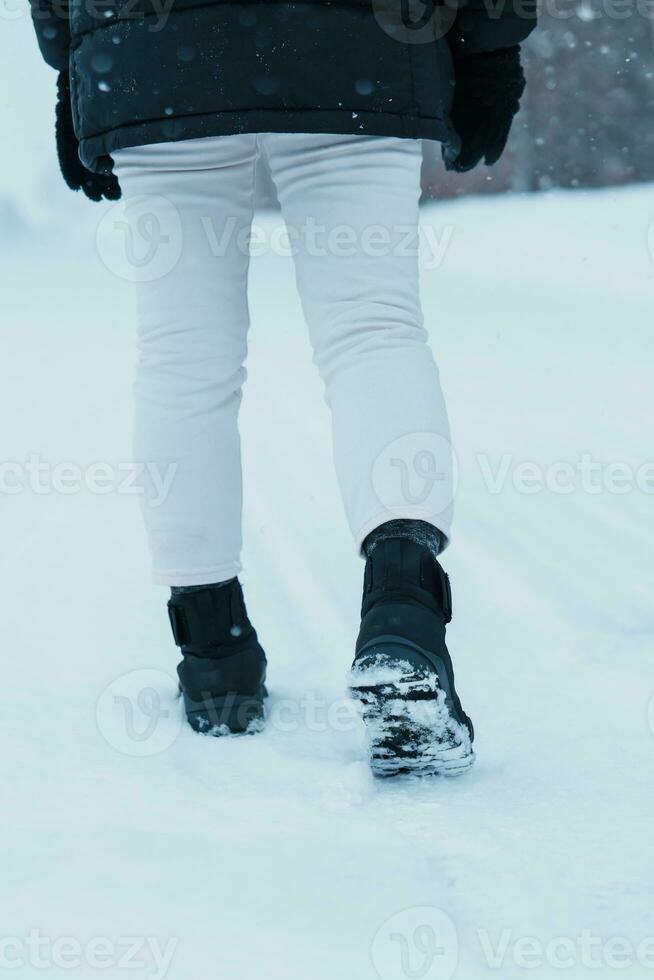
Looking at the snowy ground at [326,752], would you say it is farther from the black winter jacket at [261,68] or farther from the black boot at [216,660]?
the black winter jacket at [261,68]

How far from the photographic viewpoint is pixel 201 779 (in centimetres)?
111

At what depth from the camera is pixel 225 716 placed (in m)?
1.26

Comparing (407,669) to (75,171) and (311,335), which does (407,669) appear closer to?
(311,335)

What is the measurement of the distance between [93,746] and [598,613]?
80 cm

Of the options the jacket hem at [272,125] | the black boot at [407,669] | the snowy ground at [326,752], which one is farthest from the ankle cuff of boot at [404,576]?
the jacket hem at [272,125]

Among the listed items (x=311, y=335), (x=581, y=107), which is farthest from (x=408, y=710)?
(x=581, y=107)

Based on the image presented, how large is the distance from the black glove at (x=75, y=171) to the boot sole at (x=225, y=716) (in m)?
0.68

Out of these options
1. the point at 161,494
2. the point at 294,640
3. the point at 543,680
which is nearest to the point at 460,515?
the point at 294,640

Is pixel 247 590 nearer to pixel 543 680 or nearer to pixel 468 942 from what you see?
pixel 543 680

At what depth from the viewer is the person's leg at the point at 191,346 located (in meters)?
1.17

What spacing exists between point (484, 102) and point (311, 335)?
0.43m

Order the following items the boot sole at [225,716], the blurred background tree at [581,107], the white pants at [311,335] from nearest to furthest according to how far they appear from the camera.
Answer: the white pants at [311,335], the boot sole at [225,716], the blurred background tree at [581,107]

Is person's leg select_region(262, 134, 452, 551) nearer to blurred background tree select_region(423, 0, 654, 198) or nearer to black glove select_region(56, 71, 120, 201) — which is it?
black glove select_region(56, 71, 120, 201)

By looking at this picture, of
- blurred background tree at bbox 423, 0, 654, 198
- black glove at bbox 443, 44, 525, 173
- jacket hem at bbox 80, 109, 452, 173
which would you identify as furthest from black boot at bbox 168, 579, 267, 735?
blurred background tree at bbox 423, 0, 654, 198
